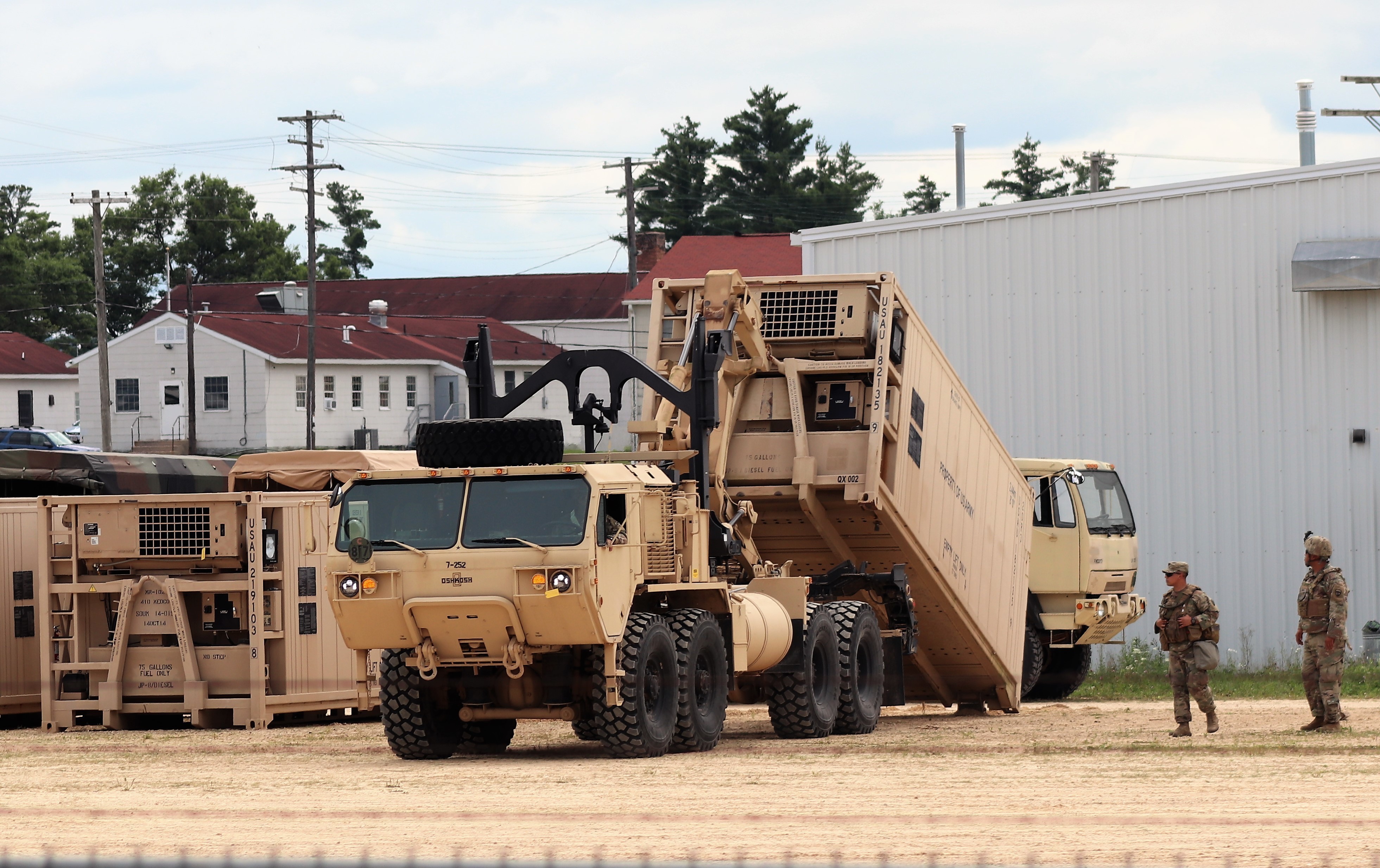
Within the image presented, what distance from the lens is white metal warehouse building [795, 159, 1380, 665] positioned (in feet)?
74.2

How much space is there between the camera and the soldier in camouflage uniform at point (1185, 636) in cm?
1545

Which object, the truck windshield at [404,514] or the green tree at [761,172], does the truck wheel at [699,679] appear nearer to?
the truck windshield at [404,514]

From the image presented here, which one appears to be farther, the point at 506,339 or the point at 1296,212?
the point at 506,339

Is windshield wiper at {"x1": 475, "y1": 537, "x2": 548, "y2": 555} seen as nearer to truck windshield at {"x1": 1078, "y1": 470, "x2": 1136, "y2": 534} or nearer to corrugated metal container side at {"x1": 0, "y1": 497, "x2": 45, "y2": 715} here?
corrugated metal container side at {"x1": 0, "y1": 497, "x2": 45, "y2": 715}

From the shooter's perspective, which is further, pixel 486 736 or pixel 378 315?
pixel 378 315

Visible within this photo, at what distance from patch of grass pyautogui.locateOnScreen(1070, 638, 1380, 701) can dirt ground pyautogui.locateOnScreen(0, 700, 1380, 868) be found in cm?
416

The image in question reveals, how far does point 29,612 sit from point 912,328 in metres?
8.89

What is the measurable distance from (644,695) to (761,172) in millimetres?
71639

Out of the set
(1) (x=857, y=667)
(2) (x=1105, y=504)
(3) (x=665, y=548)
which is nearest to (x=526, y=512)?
(3) (x=665, y=548)

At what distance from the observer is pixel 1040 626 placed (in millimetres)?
20656

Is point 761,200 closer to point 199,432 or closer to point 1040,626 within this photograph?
point 199,432

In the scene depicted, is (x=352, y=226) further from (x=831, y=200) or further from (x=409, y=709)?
(x=409, y=709)

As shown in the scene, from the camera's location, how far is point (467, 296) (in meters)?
79.8

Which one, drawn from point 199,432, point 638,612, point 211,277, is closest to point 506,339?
point 199,432
